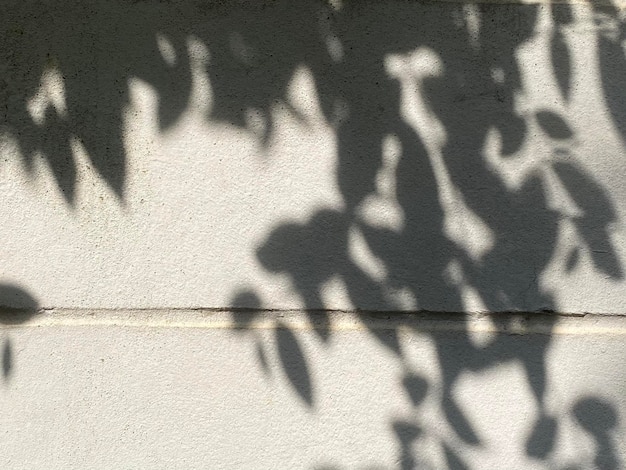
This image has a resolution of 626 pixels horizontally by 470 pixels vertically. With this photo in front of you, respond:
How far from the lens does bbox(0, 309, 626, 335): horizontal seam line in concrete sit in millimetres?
2986

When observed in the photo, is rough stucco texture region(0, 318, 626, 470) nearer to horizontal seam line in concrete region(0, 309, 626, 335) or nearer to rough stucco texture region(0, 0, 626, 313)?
horizontal seam line in concrete region(0, 309, 626, 335)

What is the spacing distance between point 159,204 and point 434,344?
1358 mm

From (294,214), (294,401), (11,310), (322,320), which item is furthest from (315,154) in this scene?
(11,310)

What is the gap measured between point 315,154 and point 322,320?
73 cm

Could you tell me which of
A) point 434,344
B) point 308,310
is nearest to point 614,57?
point 434,344

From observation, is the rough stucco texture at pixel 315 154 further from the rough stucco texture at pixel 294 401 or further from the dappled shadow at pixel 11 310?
the rough stucco texture at pixel 294 401

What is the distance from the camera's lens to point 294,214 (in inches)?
118

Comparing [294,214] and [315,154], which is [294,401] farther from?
[315,154]

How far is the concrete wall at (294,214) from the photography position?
298 centimetres

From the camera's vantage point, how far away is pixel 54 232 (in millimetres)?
2996

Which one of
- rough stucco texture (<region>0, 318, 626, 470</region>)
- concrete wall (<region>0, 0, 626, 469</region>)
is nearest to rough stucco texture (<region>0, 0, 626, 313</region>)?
concrete wall (<region>0, 0, 626, 469</region>)

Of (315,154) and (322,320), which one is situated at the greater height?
(315,154)

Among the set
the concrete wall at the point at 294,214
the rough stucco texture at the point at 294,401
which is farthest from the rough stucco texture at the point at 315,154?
the rough stucco texture at the point at 294,401

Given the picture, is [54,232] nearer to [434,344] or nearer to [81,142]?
[81,142]
